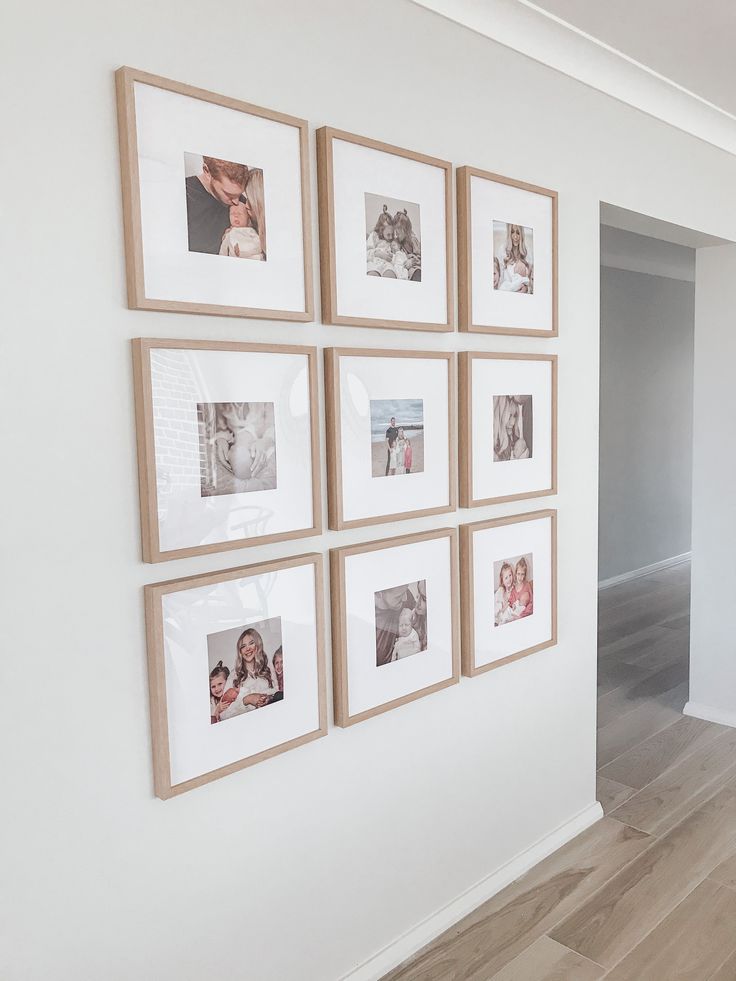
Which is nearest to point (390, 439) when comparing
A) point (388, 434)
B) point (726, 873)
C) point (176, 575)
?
point (388, 434)

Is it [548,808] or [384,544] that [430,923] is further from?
[384,544]

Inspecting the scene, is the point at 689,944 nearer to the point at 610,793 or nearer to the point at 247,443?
the point at 610,793

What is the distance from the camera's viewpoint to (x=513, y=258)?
2.15 m

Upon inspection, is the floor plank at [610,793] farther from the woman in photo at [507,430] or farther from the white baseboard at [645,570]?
the white baseboard at [645,570]

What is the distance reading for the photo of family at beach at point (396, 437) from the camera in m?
1.85

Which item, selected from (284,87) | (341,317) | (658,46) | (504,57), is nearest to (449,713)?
(341,317)

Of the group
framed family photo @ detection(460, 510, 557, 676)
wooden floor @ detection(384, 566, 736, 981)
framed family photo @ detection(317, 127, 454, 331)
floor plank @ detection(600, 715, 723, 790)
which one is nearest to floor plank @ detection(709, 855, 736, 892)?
wooden floor @ detection(384, 566, 736, 981)

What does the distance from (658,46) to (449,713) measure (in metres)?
1.92

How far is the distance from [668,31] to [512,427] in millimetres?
1128

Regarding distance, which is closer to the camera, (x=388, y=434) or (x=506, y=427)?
(x=388, y=434)

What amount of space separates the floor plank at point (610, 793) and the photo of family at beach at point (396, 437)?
157 centimetres

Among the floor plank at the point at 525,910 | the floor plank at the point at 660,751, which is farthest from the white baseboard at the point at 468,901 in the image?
the floor plank at the point at 660,751

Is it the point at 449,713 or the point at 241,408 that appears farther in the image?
the point at 449,713

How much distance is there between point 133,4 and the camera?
1418mm
